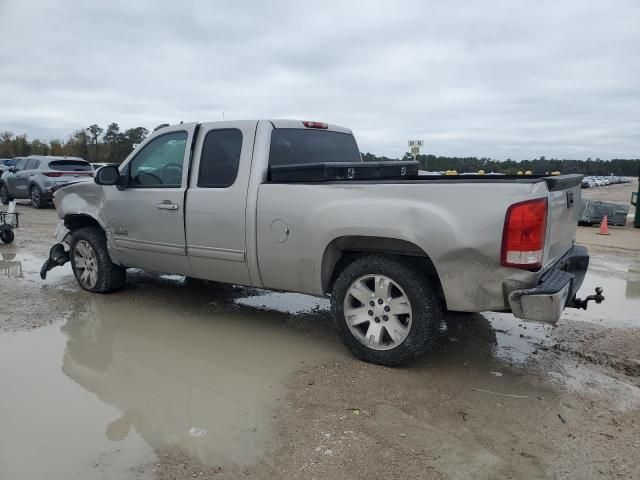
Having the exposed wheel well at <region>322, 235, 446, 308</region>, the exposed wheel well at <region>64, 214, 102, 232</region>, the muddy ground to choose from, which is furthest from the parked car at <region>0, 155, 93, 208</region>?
the exposed wheel well at <region>322, 235, 446, 308</region>

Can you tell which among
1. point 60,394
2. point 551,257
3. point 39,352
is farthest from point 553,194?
point 39,352

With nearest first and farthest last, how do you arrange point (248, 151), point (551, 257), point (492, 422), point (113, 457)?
point (113, 457)
point (492, 422)
point (551, 257)
point (248, 151)

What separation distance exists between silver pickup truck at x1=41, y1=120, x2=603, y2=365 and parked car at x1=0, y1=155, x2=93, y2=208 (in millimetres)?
12018

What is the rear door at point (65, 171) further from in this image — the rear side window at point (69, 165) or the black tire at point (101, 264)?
the black tire at point (101, 264)

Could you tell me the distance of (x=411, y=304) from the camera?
12.5 ft

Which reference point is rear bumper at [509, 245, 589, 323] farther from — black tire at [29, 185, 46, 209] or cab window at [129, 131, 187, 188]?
black tire at [29, 185, 46, 209]

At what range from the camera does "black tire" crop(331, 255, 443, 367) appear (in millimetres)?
3785

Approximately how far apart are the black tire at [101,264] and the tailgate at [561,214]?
4.66 metres

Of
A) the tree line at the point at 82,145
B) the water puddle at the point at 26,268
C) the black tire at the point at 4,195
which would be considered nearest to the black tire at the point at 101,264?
the water puddle at the point at 26,268

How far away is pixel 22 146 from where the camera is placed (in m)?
61.4

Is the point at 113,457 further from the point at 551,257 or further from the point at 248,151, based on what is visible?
the point at 551,257

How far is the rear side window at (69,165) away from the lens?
16.7 meters

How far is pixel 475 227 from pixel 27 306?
4.81 meters

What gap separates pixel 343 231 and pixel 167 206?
203cm
